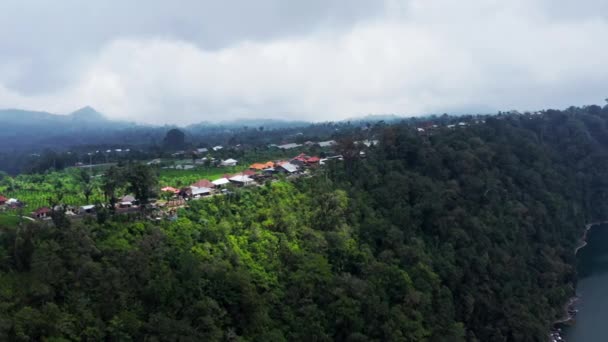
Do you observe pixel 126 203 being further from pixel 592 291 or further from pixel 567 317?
pixel 592 291

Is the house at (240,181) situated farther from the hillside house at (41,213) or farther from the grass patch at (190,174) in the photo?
the hillside house at (41,213)

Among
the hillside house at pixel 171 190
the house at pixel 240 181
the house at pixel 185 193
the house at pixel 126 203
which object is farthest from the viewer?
the house at pixel 240 181

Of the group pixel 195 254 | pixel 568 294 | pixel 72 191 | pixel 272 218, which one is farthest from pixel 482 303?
pixel 72 191

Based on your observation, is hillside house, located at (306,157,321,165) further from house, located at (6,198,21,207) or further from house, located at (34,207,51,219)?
house, located at (6,198,21,207)

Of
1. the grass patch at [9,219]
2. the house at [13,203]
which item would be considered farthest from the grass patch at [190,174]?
the grass patch at [9,219]

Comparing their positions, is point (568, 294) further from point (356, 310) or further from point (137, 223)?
point (137, 223)
